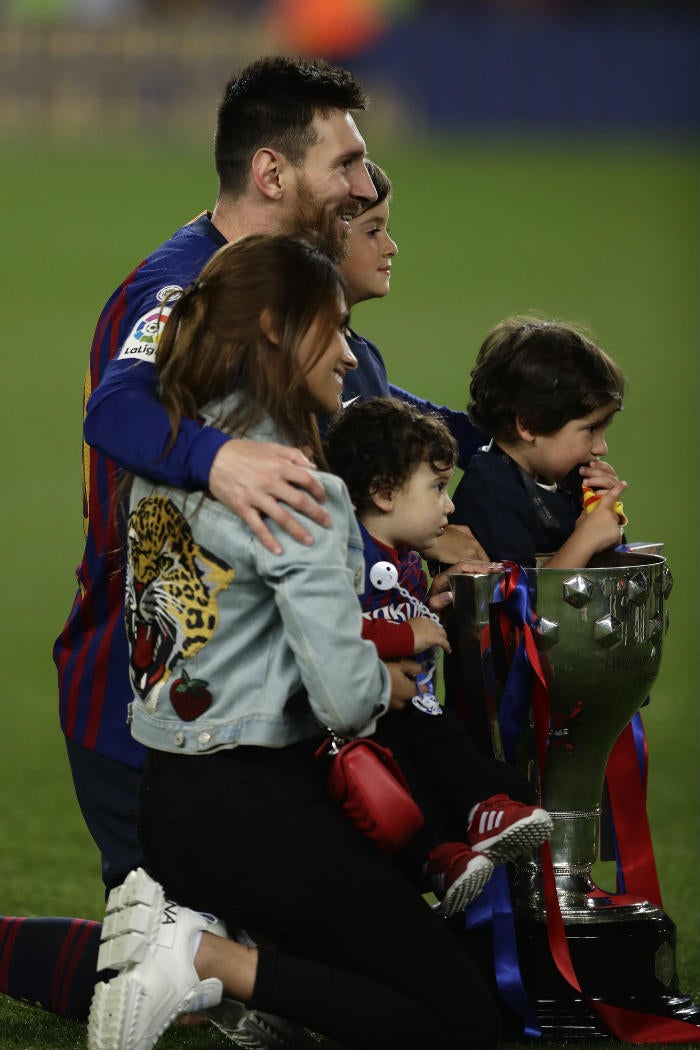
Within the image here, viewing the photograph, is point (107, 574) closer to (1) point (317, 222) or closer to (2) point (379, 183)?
(1) point (317, 222)

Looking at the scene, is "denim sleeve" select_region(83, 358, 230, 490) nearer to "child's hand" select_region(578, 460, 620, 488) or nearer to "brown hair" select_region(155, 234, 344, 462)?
"brown hair" select_region(155, 234, 344, 462)

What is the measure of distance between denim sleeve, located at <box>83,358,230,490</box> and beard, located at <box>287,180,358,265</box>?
1.80 ft

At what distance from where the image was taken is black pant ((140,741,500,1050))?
2.16m

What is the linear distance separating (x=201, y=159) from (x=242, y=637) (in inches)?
840

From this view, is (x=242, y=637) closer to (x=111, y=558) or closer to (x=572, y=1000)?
(x=111, y=558)

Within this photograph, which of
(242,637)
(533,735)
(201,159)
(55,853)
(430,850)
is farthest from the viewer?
(201,159)

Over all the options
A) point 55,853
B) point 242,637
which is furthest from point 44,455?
point 242,637

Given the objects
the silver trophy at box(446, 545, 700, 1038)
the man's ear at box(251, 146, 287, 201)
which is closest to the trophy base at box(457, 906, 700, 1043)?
the silver trophy at box(446, 545, 700, 1038)

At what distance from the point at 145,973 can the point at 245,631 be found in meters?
0.44

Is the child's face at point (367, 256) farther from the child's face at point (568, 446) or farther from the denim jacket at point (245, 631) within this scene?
the denim jacket at point (245, 631)

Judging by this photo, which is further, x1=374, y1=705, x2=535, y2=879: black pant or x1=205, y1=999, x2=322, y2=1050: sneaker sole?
x1=374, y1=705, x2=535, y2=879: black pant

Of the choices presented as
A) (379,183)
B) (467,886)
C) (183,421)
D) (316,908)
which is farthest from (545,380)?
(316,908)

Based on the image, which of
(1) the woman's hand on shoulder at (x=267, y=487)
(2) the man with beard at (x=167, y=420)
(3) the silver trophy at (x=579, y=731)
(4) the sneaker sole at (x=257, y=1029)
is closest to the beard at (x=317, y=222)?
(2) the man with beard at (x=167, y=420)

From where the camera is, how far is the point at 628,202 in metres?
20.3
